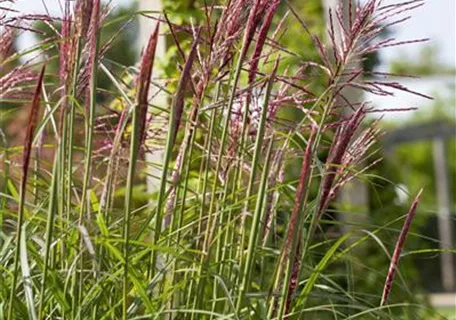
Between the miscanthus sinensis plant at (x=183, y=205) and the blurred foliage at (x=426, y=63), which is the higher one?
the miscanthus sinensis plant at (x=183, y=205)

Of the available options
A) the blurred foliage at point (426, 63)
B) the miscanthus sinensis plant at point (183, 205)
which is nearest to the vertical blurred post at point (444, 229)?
the blurred foliage at point (426, 63)

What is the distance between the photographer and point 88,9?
5.08 feet

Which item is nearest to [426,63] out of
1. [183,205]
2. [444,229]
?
[444,229]

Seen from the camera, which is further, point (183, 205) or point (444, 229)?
point (444, 229)

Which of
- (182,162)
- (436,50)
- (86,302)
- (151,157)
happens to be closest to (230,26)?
(182,162)

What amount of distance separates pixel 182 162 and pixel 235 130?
0.84ft

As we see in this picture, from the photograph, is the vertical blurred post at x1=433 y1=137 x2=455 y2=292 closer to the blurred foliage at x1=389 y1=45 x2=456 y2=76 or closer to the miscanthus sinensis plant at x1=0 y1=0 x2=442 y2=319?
the blurred foliage at x1=389 y1=45 x2=456 y2=76

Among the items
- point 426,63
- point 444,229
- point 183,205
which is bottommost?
point 444,229

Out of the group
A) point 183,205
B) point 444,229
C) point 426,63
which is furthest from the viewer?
point 426,63

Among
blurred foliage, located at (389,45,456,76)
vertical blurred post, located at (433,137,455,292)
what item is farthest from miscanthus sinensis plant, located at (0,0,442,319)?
blurred foliage, located at (389,45,456,76)

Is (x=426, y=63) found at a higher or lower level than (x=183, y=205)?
lower

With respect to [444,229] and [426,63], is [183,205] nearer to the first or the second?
[444,229]

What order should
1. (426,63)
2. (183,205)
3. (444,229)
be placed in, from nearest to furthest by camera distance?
(183,205) < (444,229) < (426,63)

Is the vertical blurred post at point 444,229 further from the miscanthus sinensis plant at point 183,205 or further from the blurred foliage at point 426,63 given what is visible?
the miscanthus sinensis plant at point 183,205
